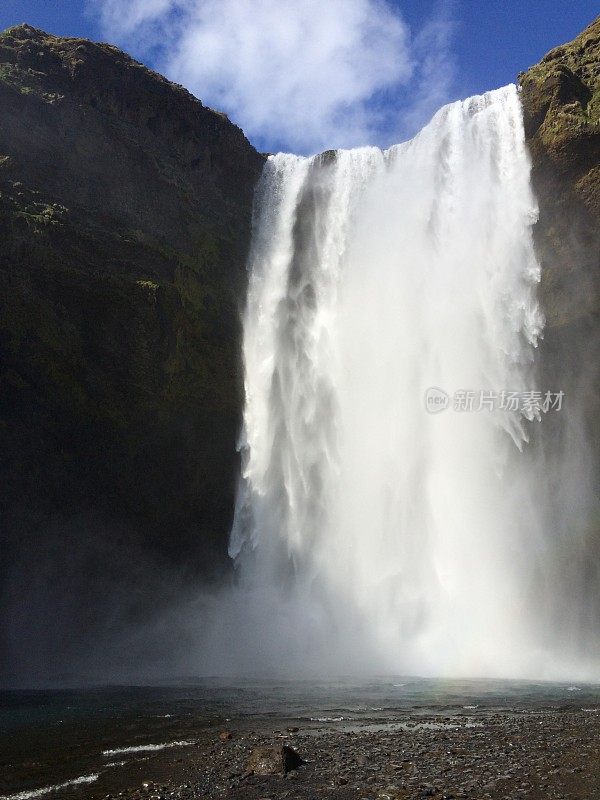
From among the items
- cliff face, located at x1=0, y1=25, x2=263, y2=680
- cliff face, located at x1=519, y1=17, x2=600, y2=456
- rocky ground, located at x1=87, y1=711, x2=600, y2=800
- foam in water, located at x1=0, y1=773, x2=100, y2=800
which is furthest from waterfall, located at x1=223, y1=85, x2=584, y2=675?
foam in water, located at x1=0, y1=773, x2=100, y2=800

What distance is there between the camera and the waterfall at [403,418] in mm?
28000

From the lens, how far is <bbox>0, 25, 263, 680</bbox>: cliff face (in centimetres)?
2631

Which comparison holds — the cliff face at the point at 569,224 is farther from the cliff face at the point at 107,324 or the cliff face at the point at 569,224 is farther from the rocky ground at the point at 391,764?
the rocky ground at the point at 391,764

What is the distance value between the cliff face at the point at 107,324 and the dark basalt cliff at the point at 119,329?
81 millimetres

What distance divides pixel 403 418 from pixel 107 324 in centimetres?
1506

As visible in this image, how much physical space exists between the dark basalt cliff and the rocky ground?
16.9 m

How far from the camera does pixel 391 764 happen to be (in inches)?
378

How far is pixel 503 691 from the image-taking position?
1852cm

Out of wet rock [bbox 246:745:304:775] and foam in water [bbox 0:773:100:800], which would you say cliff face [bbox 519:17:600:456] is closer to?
wet rock [bbox 246:745:304:775]

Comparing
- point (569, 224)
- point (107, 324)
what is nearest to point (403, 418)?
point (569, 224)

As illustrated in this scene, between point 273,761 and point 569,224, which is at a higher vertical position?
point 569,224

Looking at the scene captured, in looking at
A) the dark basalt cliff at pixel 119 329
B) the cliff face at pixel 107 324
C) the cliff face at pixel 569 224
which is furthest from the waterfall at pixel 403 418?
the cliff face at pixel 107 324

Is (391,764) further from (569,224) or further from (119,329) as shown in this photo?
(569,224)

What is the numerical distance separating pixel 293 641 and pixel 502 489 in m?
12.1
